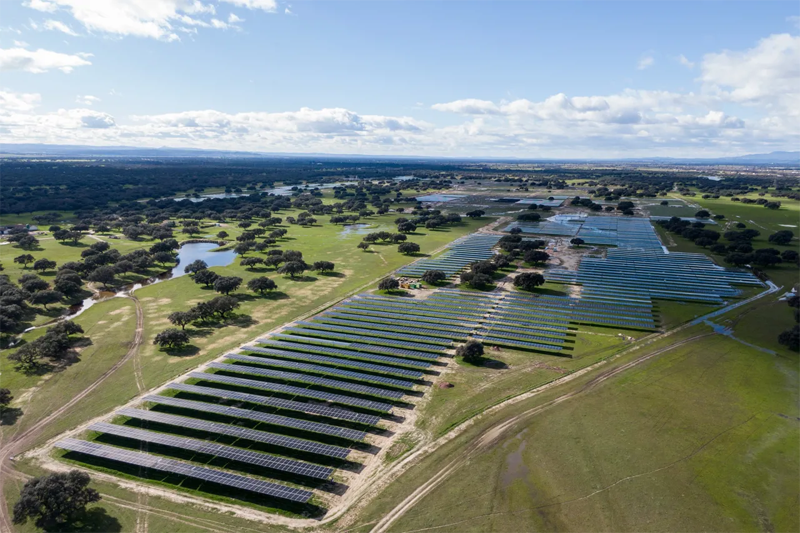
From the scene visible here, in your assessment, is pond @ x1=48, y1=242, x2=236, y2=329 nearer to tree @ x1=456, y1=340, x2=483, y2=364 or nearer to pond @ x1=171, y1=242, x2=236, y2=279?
pond @ x1=171, y1=242, x2=236, y2=279

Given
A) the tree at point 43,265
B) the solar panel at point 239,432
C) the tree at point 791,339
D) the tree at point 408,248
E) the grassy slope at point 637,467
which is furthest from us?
the tree at point 408,248

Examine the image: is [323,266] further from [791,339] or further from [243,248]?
[791,339]

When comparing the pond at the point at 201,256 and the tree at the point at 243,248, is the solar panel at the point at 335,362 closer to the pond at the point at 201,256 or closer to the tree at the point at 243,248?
the pond at the point at 201,256

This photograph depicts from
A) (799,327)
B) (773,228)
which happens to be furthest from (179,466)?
(773,228)

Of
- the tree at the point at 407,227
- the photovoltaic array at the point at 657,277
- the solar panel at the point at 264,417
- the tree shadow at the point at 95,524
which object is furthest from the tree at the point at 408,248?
the tree shadow at the point at 95,524

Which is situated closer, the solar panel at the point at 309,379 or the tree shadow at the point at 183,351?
the solar panel at the point at 309,379

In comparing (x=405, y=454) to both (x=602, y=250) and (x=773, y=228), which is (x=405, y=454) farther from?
(x=773, y=228)

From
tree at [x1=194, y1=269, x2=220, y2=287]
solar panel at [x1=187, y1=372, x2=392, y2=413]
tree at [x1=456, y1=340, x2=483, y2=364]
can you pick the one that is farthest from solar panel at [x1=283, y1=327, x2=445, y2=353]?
tree at [x1=194, y1=269, x2=220, y2=287]
